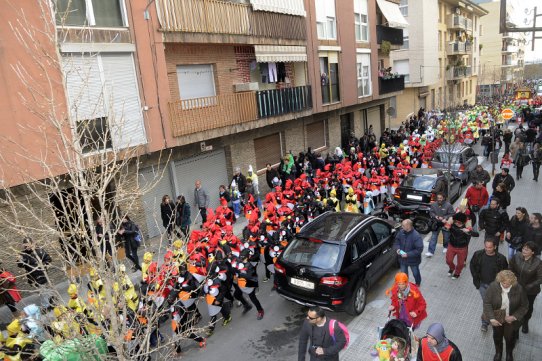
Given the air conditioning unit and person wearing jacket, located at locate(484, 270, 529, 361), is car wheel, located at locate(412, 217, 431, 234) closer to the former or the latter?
person wearing jacket, located at locate(484, 270, 529, 361)

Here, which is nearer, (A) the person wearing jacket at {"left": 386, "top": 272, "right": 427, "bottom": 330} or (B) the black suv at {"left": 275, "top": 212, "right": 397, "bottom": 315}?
(A) the person wearing jacket at {"left": 386, "top": 272, "right": 427, "bottom": 330}

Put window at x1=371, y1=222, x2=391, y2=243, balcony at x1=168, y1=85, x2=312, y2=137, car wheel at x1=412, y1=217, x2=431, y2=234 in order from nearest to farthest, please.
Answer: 1. window at x1=371, y1=222, x2=391, y2=243
2. car wheel at x1=412, y1=217, x2=431, y2=234
3. balcony at x1=168, y1=85, x2=312, y2=137

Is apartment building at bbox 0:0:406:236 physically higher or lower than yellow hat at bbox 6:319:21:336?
higher

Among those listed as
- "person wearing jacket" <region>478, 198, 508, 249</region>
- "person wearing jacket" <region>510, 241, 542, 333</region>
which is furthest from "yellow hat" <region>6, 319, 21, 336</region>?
"person wearing jacket" <region>478, 198, 508, 249</region>

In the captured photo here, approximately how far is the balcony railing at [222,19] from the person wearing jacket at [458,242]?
9.02 metres

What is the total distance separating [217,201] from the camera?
15.1m

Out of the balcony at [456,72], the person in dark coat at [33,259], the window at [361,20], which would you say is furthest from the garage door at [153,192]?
the balcony at [456,72]

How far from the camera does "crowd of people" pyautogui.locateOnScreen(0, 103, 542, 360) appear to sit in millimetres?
4973

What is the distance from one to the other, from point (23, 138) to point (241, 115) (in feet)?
23.0

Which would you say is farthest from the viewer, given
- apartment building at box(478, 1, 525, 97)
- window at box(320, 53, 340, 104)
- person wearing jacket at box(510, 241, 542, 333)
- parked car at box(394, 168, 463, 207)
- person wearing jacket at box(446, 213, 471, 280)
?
apartment building at box(478, 1, 525, 97)

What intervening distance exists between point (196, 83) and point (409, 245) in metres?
9.13

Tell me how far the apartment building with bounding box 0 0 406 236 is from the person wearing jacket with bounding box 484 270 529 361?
487cm

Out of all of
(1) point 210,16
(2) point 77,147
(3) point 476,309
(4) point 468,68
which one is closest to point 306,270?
(3) point 476,309

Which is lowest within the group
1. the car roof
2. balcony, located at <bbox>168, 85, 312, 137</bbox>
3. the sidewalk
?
the sidewalk
